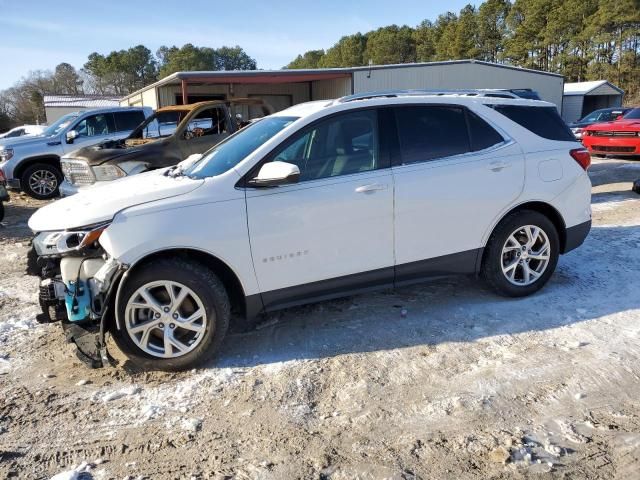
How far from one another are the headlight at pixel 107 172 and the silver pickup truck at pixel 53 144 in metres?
3.97

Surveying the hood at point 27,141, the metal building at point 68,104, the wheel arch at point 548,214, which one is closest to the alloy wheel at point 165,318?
the wheel arch at point 548,214

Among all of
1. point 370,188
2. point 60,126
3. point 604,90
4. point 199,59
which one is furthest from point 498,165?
point 199,59

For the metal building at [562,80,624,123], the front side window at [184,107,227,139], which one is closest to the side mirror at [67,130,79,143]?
the front side window at [184,107,227,139]

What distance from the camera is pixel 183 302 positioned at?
3668 millimetres

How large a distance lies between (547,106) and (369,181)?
7.12 ft

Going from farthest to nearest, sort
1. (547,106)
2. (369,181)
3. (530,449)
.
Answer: (547,106) < (369,181) < (530,449)

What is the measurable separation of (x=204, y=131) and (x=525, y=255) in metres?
6.01

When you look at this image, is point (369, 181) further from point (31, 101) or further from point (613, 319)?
point (31, 101)

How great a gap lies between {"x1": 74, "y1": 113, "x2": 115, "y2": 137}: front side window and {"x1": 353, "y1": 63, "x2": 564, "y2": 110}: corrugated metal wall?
13.3 m

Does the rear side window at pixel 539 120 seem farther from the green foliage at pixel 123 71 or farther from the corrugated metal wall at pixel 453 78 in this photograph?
the green foliage at pixel 123 71

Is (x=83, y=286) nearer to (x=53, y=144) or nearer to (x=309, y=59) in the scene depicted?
(x=53, y=144)

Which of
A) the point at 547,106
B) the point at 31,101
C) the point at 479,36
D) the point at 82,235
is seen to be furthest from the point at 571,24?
the point at 31,101

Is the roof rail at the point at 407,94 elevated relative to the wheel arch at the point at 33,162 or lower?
elevated

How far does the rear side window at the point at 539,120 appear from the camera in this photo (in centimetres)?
474
